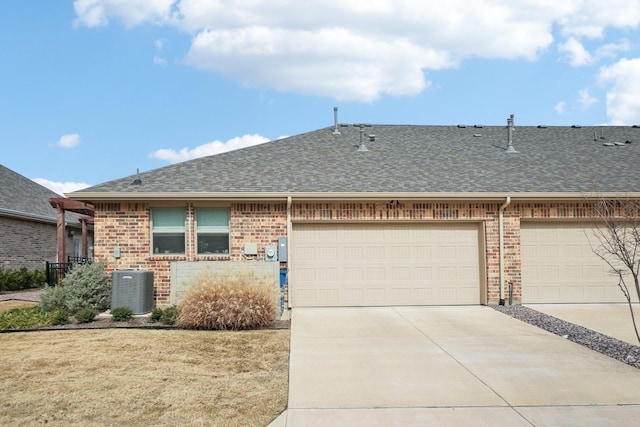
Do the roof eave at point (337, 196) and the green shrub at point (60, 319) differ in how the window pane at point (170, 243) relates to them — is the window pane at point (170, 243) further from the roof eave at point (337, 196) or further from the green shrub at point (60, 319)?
the green shrub at point (60, 319)

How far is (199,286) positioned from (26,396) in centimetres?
460

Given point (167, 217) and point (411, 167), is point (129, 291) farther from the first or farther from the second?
point (411, 167)

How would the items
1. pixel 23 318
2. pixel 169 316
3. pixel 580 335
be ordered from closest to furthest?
1. pixel 580 335
2. pixel 169 316
3. pixel 23 318

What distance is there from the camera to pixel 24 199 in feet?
78.4

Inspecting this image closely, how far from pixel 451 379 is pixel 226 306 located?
472cm

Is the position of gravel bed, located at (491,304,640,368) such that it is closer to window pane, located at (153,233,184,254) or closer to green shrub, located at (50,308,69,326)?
window pane, located at (153,233,184,254)

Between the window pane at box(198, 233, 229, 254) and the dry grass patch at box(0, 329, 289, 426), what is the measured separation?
3529mm

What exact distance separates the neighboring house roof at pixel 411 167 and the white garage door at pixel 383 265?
41.0 inches

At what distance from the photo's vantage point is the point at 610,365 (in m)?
7.57

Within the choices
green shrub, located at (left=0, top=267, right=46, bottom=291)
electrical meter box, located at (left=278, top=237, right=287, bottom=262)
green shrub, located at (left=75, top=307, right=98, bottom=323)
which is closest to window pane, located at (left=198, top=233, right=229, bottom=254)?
electrical meter box, located at (left=278, top=237, right=287, bottom=262)

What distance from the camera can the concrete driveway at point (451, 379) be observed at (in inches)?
217

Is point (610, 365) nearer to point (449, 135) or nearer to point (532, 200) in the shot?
point (532, 200)

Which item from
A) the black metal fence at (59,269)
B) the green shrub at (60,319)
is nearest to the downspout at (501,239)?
the green shrub at (60,319)

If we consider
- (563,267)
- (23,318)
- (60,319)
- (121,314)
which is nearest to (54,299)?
(23,318)
